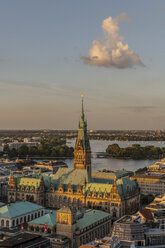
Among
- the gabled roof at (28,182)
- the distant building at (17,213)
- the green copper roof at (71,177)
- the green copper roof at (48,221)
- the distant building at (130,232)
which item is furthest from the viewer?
the gabled roof at (28,182)

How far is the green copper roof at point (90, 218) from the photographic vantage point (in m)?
72.3

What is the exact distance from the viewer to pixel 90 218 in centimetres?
7588

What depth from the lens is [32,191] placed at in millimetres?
97062

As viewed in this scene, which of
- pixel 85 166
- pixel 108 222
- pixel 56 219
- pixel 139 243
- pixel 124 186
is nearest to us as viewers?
pixel 139 243

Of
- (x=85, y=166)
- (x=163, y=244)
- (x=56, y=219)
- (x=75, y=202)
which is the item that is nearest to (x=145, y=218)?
(x=163, y=244)

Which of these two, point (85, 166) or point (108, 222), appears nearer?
point (108, 222)

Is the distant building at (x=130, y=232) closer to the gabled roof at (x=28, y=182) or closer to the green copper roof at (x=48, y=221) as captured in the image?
the green copper roof at (x=48, y=221)

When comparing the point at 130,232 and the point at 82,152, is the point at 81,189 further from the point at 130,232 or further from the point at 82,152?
the point at 130,232

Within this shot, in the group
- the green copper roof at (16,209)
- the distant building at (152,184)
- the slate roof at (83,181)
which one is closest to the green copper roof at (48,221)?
the green copper roof at (16,209)

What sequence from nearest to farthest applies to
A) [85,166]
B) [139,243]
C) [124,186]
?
[139,243], [124,186], [85,166]

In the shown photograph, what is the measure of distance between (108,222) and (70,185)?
15.9 m

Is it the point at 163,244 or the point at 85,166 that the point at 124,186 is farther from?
the point at 163,244

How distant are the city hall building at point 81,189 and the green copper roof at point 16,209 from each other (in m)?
12.6

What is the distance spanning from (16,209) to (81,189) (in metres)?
19.3
